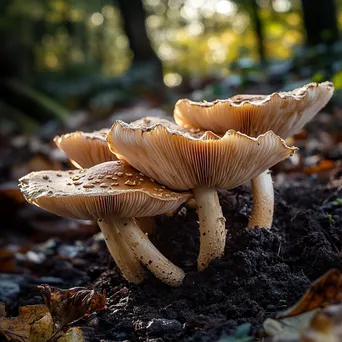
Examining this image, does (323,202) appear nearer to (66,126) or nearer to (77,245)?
(77,245)

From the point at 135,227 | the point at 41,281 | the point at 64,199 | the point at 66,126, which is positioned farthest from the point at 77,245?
the point at 66,126

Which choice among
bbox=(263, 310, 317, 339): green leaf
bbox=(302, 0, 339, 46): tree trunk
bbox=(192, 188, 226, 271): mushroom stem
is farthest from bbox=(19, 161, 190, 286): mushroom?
bbox=(302, 0, 339, 46): tree trunk

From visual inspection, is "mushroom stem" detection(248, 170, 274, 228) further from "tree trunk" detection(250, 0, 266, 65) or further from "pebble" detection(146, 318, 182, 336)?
"tree trunk" detection(250, 0, 266, 65)

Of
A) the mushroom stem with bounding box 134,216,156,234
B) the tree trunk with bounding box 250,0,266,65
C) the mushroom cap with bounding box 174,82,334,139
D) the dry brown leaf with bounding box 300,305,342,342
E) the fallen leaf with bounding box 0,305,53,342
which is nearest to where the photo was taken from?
the dry brown leaf with bounding box 300,305,342,342

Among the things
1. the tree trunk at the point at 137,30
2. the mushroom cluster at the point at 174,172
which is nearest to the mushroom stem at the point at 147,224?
the mushroom cluster at the point at 174,172

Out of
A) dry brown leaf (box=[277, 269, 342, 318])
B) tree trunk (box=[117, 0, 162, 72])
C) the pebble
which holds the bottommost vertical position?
the pebble

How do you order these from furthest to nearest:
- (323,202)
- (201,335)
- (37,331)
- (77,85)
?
(77,85), (323,202), (37,331), (201,335)
